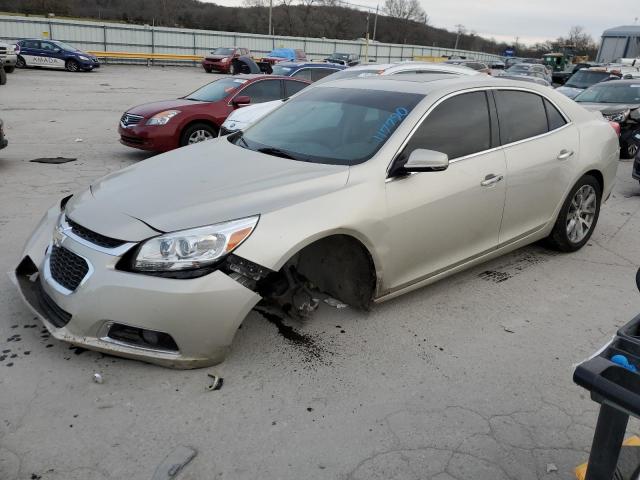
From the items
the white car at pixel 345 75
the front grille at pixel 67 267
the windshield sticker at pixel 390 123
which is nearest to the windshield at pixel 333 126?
the windshield sticker at pixel 390 123

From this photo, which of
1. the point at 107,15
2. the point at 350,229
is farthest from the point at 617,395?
the point at 107,15

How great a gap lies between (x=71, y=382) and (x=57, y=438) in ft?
1.46

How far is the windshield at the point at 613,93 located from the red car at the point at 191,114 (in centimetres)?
729

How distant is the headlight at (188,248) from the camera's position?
288cm

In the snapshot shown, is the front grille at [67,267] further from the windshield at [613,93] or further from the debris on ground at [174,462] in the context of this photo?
the windshield at [613,93]

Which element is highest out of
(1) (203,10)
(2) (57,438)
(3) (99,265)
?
(1) (203,10)

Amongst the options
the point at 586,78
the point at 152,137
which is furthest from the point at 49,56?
the point at 586,78

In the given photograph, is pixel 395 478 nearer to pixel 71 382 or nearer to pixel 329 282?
pixel 329 282

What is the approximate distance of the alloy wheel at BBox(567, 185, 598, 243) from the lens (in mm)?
5051

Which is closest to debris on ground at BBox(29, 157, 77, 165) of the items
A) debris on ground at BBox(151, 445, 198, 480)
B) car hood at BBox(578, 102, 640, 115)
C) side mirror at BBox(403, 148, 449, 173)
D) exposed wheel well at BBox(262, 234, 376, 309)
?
exposed wheel well at BBox(262, 234, 376, 309)

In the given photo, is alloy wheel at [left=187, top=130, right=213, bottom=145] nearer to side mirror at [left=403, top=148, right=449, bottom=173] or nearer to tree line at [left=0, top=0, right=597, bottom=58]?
side mirror at [left=403, top=148, right=449, bottom=173]

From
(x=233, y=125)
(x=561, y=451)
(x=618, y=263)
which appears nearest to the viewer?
(x=561, y=451)

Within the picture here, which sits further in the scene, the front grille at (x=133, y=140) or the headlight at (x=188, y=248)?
the front grille at (x=133, y=140)

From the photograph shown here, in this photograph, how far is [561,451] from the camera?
2621 millimetres
